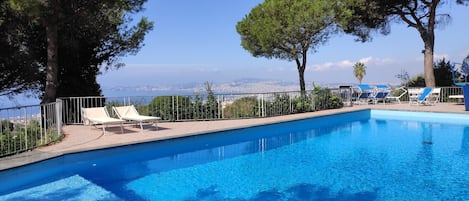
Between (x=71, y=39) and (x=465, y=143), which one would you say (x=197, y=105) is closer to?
(x=71, y=39)

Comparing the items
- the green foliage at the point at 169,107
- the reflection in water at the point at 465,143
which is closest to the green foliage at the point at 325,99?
the reflection in water at the point at 465,143

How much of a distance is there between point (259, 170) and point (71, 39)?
729 cm

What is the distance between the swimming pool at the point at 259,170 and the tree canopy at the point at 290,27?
6.31 m

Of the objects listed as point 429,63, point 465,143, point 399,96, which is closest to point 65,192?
point 465,143

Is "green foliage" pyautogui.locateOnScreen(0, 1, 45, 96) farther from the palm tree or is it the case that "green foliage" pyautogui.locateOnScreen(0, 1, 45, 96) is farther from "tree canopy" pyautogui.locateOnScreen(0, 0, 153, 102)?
the palm tree

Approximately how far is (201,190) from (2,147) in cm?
340

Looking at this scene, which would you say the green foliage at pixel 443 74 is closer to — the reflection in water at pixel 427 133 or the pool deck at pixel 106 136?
the reflection in water at pixel 427 133

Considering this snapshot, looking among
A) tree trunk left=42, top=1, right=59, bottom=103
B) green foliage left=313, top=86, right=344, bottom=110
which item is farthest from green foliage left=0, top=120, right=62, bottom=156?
green foliage left=313, top=86, right=344, bottom=110

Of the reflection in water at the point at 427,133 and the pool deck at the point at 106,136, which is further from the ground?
the pool deck at the point at 106,136

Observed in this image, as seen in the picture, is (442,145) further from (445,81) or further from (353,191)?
(445,81)

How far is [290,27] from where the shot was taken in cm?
1400

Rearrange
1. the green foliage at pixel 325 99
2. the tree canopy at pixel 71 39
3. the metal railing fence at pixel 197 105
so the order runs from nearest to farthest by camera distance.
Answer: the tree canopy at pixel 71 39 < the metal railing fence at pixel 197 105 < the green foliage at pixel 325 99

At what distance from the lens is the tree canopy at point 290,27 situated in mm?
13828

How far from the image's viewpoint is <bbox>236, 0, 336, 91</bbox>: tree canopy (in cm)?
1383
